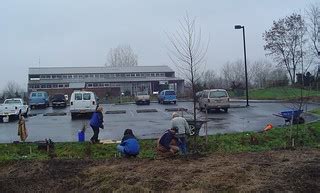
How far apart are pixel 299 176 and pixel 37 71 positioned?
89781mm

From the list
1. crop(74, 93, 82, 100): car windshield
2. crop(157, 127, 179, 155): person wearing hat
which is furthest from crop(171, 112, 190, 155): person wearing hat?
crop(74, 93, 82, 100): car windshield

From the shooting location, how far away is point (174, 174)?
9492mm

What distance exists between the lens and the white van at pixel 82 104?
2978cm

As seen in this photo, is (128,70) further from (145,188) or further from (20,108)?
(145,188)

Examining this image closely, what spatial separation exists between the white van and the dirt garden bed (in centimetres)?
1793

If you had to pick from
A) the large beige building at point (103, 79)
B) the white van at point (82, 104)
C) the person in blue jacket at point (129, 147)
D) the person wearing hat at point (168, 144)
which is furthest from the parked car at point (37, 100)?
the person wearing hat at point (168, 144)

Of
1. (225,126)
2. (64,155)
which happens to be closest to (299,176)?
(64,155)

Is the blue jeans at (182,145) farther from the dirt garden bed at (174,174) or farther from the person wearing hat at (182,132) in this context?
the dirt garden bed at (174,174)

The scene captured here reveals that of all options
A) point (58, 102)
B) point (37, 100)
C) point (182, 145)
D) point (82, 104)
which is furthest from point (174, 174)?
point (37, 100)

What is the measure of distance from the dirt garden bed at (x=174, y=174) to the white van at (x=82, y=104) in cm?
1793

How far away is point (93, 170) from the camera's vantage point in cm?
1041

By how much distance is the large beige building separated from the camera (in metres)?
87.2

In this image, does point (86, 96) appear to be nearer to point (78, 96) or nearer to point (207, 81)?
point (78, 96)

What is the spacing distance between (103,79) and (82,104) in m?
61.9
